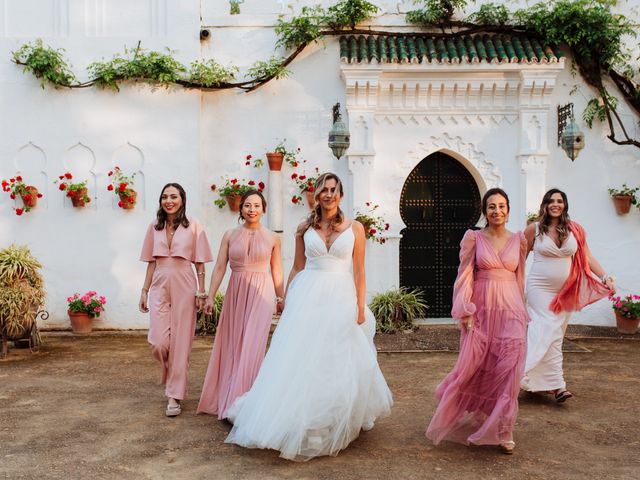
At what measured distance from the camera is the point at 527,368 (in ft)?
20.4

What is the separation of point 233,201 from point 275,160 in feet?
3.00

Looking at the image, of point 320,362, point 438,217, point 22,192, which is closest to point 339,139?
point 438,217

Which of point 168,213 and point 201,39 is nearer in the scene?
point 168,213

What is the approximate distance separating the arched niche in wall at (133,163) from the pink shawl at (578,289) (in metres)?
6.56

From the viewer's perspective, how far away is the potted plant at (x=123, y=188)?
10.2 meters

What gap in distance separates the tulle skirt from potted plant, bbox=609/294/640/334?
6.53 meters

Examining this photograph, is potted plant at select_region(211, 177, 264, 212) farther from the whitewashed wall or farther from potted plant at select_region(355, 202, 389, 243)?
potted plant at select_region(355, 202, 389, 243)

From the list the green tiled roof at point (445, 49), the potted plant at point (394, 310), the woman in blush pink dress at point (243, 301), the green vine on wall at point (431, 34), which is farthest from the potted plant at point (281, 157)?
→ the woman in blush pink dress at point (243, 301)

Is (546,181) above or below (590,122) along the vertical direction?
below

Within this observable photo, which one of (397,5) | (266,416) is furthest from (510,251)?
(397,5)

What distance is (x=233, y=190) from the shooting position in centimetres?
1032

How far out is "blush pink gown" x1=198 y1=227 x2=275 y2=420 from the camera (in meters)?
5.64

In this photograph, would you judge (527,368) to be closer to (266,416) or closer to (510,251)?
(510,251)

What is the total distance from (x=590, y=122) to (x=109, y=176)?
24.9 ft
